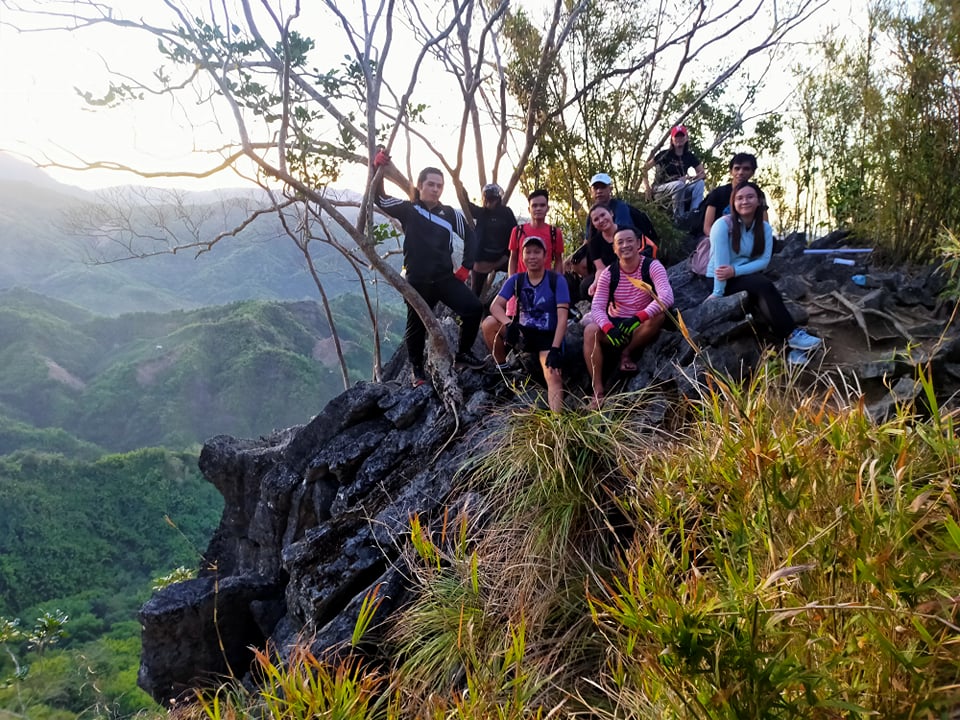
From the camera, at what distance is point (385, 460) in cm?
564

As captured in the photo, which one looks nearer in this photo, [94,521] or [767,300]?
[767,300]

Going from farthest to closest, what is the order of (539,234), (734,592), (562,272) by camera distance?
(539,234) < (562,272) < (734,592)

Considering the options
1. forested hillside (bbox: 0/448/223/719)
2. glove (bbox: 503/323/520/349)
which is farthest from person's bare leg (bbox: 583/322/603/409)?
forested hillside (bbox: 0/448/223/719)

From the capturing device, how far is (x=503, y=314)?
16.1ft

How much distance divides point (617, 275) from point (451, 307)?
5.86 ft

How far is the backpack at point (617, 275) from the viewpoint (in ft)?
14.2

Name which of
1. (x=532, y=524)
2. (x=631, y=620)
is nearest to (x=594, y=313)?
(x=532, y=524)

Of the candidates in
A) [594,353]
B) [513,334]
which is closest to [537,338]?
[513,334]

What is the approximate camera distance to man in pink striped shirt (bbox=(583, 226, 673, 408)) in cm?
429

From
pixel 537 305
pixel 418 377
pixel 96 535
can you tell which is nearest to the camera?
pixel 537 305

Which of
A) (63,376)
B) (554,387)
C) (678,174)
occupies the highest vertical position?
(678,174)

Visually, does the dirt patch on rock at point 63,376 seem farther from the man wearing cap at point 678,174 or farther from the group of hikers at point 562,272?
the man wearing cap at point 678,174

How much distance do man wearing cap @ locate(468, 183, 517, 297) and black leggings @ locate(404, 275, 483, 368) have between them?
35.0 inches

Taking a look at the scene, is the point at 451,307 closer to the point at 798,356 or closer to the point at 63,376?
the point at 798,356
